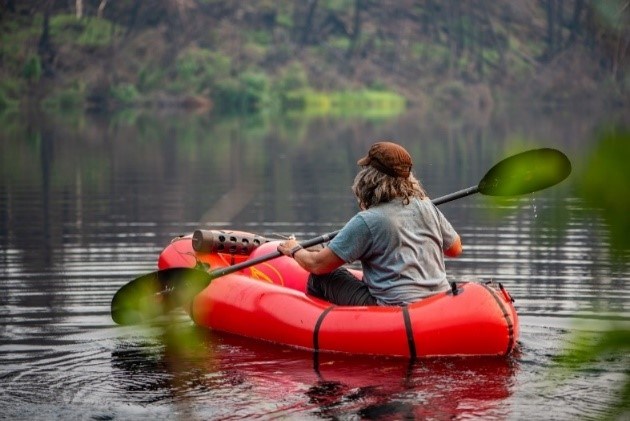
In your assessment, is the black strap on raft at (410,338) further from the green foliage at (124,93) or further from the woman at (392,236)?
the green foliage at (124,93)

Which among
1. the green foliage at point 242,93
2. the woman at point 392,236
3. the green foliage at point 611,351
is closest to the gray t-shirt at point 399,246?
the woman at point 392,236

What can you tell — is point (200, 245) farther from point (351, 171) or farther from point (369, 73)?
point (369, 73)

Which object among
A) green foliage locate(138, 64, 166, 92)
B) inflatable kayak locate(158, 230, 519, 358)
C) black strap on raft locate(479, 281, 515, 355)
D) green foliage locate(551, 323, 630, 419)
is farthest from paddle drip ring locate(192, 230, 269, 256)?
Result: green foliage locate(138, 64, 166, 92)

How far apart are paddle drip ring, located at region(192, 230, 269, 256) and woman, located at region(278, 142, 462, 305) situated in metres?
1.30

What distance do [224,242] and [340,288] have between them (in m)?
1.21

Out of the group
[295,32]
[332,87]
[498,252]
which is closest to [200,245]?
[498,252]

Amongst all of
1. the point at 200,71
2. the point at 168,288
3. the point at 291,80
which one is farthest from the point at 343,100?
the point at 168,288

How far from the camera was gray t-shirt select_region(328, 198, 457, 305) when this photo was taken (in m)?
5.69

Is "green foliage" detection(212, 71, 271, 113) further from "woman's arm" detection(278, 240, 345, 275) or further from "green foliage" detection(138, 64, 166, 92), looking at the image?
"woman's arm" detection(278, 240, 345, 275)

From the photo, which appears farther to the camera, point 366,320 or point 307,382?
point 366,320

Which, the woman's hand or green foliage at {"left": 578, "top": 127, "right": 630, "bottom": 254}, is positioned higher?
green foliage at {"left": 578, "top": 127, "right": 630, "bottom": 254}

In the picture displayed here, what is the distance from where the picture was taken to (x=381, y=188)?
570 cm

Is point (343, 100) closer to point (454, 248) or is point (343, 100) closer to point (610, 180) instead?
point (454, 248)

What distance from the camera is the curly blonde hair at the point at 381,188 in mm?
5699
